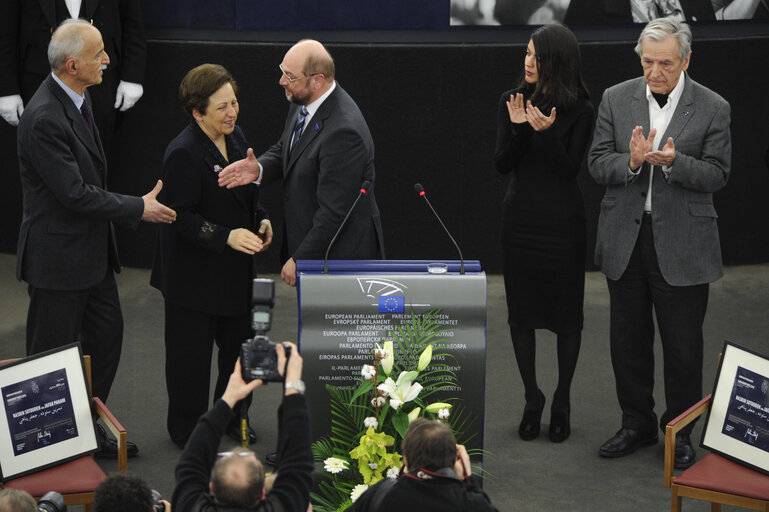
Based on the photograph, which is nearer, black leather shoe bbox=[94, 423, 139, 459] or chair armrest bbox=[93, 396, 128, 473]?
chair armrest bbox=[93, 396, 128, 473]

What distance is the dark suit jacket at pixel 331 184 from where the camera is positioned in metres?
4.88

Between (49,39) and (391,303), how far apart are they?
384cm

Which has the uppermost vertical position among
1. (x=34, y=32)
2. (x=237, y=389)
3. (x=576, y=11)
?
(x=576, y=11)

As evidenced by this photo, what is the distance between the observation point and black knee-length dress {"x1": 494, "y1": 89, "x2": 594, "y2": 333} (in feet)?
16.9

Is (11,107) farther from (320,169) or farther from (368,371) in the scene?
(368,371)

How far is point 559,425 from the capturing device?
532 centimetres

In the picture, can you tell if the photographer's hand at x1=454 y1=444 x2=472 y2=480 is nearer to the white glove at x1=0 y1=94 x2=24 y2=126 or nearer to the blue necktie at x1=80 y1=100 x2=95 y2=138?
the blue necktie at x1=80 y1=100 x2=95 y2=138

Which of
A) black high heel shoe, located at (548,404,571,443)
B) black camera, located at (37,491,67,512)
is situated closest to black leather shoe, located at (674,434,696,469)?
black high heel shoe, located at (548,404,571,443)

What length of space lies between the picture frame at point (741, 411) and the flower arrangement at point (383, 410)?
0.89 metres

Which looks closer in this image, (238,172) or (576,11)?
(238,172)

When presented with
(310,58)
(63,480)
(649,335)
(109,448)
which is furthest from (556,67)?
(63,480)

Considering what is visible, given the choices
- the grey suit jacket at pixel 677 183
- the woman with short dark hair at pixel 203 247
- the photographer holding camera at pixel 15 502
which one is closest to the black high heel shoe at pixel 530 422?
the grey suit jacket at pixel 677 183

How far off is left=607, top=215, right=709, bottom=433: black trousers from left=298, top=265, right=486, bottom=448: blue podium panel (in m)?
1.06

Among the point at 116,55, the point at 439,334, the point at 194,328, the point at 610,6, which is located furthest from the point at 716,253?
the point at 116,55
